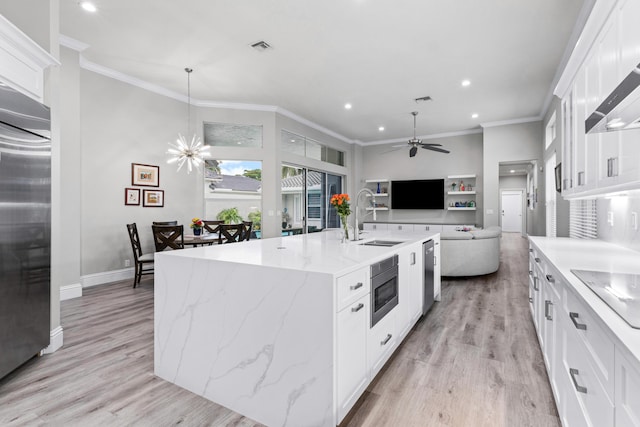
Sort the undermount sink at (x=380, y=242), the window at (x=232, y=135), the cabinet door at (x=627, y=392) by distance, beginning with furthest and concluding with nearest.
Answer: the window at (x=232, y=135) → the undermount sink at (x=380, y=242) → the cabinet door at (x=627, y=392)

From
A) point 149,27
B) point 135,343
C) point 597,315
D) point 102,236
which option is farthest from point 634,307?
point 102,236

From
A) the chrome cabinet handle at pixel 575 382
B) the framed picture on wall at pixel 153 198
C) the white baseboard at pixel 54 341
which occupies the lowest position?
the white baseboard at pixel 54 341

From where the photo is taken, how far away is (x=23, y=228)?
7.23 feet

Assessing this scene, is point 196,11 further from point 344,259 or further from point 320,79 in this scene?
point 344,259

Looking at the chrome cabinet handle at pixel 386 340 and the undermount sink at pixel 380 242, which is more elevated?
the undermount sink at pixel 380 242

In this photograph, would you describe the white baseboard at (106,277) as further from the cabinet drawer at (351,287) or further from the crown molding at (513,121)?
the crown molding at (513,121)

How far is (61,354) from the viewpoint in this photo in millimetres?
2549

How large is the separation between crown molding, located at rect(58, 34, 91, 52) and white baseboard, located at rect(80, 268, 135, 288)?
3.07 m

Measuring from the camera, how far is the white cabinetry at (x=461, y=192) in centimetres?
822

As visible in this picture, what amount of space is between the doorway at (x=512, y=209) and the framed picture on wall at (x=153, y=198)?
41.9 feet

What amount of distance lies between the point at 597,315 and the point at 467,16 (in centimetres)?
345

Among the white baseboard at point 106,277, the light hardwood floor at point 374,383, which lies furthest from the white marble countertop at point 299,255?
the white baseboard at point 106,277

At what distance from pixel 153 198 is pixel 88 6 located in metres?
2.87

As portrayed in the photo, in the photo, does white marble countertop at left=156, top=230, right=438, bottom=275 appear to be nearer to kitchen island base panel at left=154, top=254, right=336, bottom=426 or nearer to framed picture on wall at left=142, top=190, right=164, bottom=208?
kitchen island base panel at left=154, top=254, right=336, bottom=426
